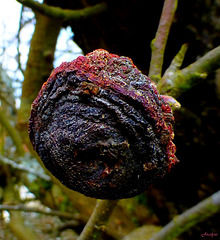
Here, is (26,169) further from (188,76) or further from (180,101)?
(188,76)

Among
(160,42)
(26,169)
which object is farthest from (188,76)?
(26,169)

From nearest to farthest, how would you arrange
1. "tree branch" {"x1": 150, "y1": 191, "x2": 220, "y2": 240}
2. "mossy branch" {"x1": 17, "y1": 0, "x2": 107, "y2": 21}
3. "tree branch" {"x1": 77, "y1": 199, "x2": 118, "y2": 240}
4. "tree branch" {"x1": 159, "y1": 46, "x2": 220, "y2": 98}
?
"tree branch" {"x1": 150, "y1": 191, "x2": 220, "y2": 240}, "tree branch" {"x1": 159, "y1": 46, "x2": 220, "y2": 98}, "tree branch" {"x1": 77, "y1": 199, "x2": 118, "y2": 240}, "mossy branch" {"x1": 17, "y1": 0, "x2": 107, "y2": 21}

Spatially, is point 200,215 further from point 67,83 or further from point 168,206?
point 168,206

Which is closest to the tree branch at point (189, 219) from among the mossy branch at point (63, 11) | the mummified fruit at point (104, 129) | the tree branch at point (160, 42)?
the mummified fruit at point (104, 129)

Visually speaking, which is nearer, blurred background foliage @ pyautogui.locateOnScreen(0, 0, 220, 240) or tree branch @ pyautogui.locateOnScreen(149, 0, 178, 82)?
tree branch @ pyautogui.locateOnScreen(149, 0, 178, 82)

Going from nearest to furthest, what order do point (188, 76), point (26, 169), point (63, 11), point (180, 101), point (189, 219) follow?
point (189, 219) → point (188, 76) → point (63, 11) → point (180, 101) → point (26, 169)

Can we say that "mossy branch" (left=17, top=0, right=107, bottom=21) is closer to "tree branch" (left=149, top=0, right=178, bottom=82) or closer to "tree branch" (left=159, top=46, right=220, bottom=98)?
"tree branch" (left=149, top=0, right=178, bottom=82)

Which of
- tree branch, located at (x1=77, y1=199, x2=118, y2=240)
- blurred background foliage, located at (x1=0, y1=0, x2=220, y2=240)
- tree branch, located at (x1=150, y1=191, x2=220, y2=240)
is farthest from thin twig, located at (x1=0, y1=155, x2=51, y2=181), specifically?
tree branch, located at (x1=150, y1=191, x2=220, y2=240)
